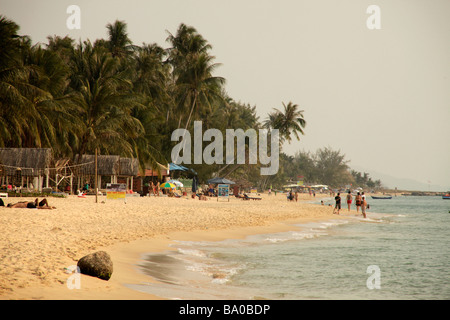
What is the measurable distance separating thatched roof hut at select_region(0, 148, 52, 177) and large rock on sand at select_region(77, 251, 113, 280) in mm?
19893

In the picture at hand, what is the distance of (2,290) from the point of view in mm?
6371

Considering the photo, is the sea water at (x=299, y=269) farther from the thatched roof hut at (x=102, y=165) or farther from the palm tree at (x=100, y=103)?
the palm tree at (x=100, y=103)

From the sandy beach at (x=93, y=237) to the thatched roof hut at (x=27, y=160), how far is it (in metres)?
7.86

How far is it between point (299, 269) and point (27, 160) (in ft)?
67.9

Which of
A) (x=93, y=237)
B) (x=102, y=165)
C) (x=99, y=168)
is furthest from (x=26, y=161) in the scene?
(x=93, y=237)

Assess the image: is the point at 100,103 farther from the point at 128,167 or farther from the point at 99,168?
the point at 128,167

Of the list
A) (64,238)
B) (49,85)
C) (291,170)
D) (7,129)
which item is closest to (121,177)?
(49,85)

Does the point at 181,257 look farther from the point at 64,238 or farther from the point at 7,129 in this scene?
the point at 7,129

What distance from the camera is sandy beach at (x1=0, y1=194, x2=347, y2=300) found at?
7.12m

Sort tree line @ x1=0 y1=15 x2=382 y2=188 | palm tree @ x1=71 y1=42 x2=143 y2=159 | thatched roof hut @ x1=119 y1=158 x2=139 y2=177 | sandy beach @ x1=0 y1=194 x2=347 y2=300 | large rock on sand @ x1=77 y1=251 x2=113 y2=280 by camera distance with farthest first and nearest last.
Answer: thatched roof hut @ x1=119 y1=158 x2=139 y2=177 → palm tree @ x1=71 y1=42 x2=143 y2=159 → tree line @ x1=0 y1=15 x2=382 y2=188 → large rock on sand @ x1=77 y1=251 x2=113 y2=280 → sandy beach @ x1=0 y1=194 x2=347 y2=300

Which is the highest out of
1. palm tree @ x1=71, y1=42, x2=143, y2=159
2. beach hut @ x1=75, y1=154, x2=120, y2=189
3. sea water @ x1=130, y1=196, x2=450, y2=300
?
palm tree @ x1=71, y1=42, x2=143, y2=159

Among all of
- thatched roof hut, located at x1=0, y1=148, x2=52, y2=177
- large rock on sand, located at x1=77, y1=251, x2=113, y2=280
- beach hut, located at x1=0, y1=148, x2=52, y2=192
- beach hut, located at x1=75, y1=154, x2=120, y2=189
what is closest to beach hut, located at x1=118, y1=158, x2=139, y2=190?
beach hut, located at x1=75, y1=154, x2=120, y2=189

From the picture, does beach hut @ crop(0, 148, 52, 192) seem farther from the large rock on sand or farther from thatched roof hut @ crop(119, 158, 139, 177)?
the large rock on sand
